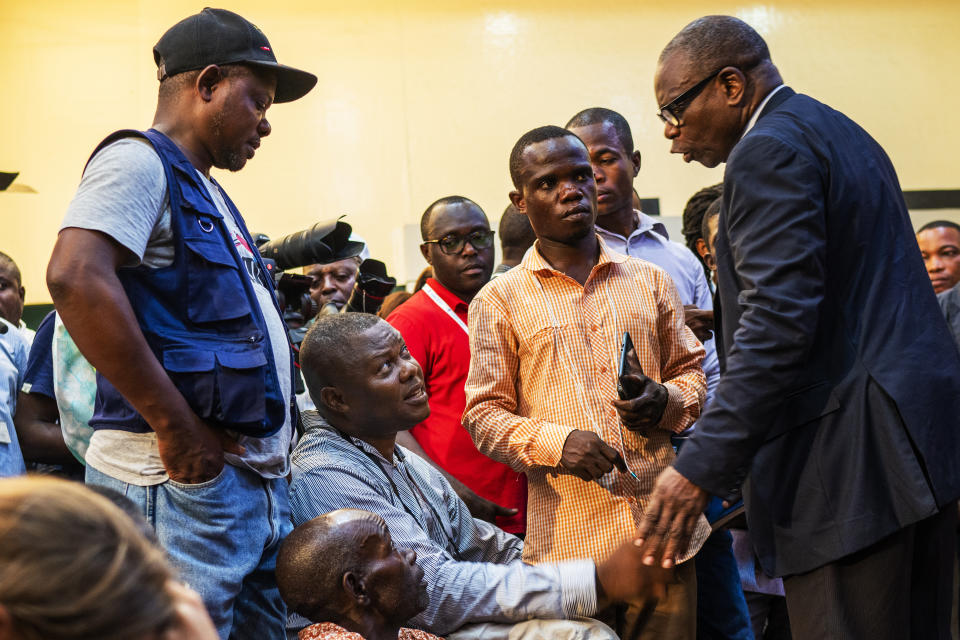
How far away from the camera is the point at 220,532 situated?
187cm

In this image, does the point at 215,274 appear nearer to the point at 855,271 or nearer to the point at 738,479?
the point at 738,479

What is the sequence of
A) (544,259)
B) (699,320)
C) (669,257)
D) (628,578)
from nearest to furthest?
(628,578)
(544,259)
(699,320)
(669,257)

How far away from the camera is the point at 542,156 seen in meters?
2.77

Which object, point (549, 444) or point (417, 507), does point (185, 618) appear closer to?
point (549, 444)

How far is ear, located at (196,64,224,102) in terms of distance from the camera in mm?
2043

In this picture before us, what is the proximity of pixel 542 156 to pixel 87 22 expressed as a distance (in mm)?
6251

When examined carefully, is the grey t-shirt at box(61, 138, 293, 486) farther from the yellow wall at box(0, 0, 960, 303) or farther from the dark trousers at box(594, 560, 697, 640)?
the yellow wall at box(0, 0, 960, 303)

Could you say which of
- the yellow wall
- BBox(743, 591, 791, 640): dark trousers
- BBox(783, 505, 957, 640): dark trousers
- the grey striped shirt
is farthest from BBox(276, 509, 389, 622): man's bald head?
the yellow wall

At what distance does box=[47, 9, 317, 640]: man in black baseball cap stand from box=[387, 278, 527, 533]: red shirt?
110 centimetres

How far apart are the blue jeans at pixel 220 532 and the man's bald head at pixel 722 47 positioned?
132 cm

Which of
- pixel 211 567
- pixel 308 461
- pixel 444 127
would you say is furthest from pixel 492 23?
pixel 211 567

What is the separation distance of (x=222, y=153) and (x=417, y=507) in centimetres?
104

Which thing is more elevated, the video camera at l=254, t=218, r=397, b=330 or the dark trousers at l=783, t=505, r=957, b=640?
the video camera at l=254, t=218, r=397, b=330

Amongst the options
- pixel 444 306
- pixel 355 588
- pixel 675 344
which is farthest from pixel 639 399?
pixel 444 306
